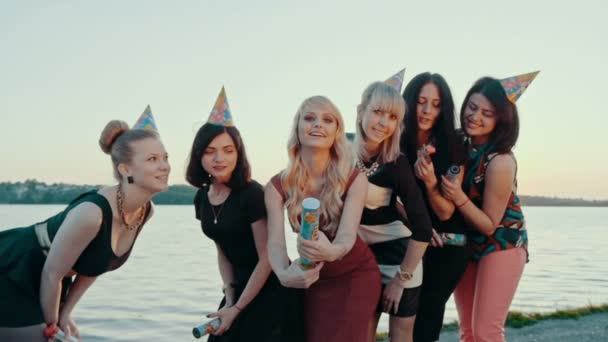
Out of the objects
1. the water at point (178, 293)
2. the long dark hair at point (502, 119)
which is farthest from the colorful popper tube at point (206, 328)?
the water at point (178, 293)

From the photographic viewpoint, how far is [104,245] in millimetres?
3443

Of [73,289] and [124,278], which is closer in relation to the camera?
[73,289]

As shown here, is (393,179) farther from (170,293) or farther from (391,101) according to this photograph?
(170,293)

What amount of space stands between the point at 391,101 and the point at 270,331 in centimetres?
162

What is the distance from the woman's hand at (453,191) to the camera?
380 cm

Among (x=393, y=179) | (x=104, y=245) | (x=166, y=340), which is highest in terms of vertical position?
(x=393, y=179)

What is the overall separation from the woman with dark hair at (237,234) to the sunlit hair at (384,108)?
729 mm

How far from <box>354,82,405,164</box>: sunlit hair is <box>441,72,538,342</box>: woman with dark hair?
509mm

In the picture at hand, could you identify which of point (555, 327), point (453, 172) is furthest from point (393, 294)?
point (555, 327)

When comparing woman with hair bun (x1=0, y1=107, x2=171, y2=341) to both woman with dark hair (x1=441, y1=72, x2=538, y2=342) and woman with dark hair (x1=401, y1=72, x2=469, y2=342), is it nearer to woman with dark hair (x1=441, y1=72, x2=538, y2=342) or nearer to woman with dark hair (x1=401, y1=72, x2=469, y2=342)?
woman with dark hair (x1=401, y1=72, x2=469, y2=342)

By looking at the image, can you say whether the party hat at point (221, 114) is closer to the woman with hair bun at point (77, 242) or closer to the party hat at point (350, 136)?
the woman with hair bun at point (77, 242)

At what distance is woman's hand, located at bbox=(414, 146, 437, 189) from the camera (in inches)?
147

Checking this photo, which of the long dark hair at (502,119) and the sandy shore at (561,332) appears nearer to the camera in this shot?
the long dark hair at (502,119)

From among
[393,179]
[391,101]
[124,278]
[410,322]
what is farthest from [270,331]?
[124,278]
